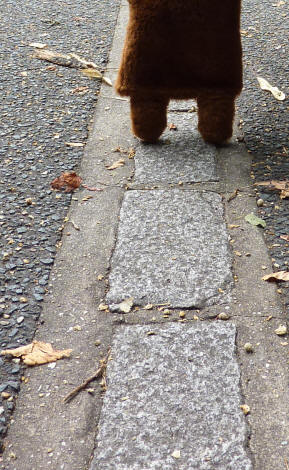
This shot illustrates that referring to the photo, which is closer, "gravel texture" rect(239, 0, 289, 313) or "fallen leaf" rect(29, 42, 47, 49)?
"gravel texture" rect(239, 0, 289, 313)

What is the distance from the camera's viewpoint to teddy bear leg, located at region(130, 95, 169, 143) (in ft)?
8.27

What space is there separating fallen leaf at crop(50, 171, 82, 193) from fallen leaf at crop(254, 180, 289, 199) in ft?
2.38

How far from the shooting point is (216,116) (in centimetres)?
255

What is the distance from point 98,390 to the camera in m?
1.55

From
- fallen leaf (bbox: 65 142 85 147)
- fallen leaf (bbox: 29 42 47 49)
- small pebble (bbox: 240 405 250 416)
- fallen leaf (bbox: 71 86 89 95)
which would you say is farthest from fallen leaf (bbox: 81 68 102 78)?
small pebble (bbox: 240 405 250 416)

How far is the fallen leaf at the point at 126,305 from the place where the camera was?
180cm

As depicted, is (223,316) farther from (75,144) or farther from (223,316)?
(75,144)

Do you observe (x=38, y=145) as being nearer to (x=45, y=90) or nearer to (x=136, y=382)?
(x=45, y=90)

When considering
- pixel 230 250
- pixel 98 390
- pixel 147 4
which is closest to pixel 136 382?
pixel 98 390

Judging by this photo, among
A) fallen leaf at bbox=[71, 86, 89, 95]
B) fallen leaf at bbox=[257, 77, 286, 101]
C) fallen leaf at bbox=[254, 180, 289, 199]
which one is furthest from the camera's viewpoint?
fallen leaf at bbox=[71, 86, 89, 95]

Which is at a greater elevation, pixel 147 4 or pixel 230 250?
pixel 147 4

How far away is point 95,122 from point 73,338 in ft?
4.99

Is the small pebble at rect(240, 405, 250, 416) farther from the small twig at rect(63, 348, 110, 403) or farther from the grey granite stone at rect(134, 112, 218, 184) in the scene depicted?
the grey granite stone at rect(134, 112, 218, 184)

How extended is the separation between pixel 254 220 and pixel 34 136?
1.20 metres
